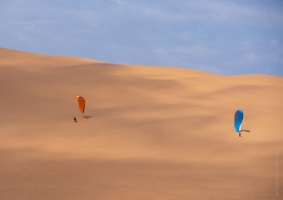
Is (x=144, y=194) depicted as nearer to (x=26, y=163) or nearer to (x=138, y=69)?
(x=26, y=163)

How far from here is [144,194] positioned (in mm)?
9086

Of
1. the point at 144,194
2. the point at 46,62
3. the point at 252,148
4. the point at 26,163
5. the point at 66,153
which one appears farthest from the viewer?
the point at 46,62

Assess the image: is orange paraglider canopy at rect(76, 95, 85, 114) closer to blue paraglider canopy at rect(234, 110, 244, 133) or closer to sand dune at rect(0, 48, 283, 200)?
sand dune at rect(0, 48, 283, 200)

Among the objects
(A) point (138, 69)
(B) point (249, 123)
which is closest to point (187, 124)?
(B) point (249, 123)

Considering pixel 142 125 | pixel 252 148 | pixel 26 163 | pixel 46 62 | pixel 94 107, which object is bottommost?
pixel 26 163

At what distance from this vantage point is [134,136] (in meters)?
15.2

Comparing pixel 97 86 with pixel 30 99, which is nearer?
pixel 30 99

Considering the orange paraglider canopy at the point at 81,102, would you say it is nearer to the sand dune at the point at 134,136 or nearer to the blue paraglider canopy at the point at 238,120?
the sand dune at the point at 134,136

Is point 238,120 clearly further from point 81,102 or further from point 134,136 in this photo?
point 81,102

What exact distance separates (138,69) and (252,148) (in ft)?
62.2

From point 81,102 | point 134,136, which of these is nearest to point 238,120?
point 134,136

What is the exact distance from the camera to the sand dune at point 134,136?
9.70 meters

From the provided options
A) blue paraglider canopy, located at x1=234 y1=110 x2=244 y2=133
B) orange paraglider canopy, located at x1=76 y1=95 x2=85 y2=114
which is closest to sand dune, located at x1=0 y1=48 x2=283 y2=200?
blue paraglider canopy, located at x1=234 y1=110 x2=244 y2=133

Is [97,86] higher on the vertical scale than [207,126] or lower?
higher
